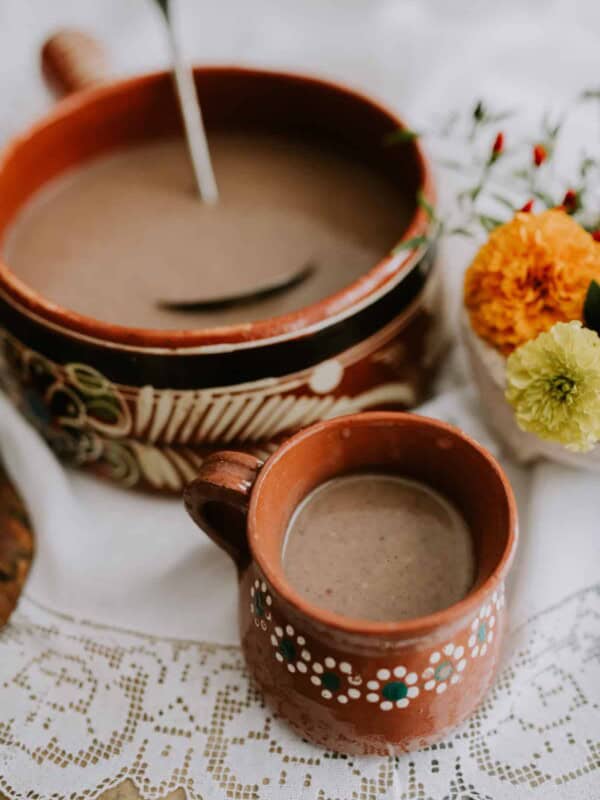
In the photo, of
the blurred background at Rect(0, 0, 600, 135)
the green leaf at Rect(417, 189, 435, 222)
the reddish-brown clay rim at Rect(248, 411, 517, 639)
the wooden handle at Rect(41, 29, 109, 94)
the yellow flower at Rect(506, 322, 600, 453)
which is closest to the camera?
the reddish-brown clay rim at Rect(248, 411, 517, 639)

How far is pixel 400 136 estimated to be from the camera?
789mm

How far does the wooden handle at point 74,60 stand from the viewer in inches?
34.8

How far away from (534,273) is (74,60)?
488mm

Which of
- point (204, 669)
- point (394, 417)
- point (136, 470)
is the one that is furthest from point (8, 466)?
point (394, 417)

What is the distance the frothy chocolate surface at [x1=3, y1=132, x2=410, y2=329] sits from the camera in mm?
799

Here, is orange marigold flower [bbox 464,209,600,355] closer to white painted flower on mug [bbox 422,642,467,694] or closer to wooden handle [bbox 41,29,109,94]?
white painted flower on mug [bbox 422,642,467,694]

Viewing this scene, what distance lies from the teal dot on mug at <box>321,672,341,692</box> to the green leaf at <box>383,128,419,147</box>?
44cm

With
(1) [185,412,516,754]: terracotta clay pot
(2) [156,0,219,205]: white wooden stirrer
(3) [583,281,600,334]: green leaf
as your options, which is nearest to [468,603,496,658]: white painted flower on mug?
(1) [185,412,516,754]: terracotta clay pot

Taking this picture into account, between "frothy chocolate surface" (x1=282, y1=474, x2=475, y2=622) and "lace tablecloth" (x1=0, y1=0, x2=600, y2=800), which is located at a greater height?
"frothy chocolate surface" (x1=282, y1=474, x2=475, y2=622)

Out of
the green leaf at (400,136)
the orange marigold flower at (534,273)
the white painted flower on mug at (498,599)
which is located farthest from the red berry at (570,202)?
the white painted flower on mug at (498,599)

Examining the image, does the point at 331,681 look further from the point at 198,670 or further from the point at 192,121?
the point at 192,121

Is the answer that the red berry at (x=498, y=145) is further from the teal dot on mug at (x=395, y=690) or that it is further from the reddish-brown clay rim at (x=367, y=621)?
the teal dot on mug at (x=395, y=690)

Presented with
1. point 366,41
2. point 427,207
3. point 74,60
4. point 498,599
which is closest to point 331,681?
point 498,599

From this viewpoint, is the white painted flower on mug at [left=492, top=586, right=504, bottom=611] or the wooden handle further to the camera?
the wooden handle
